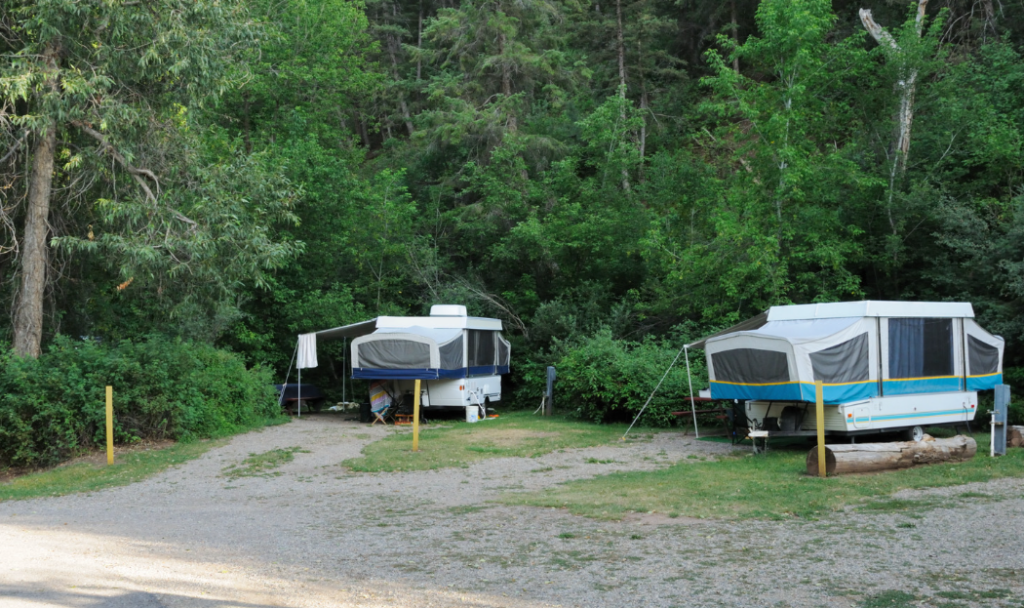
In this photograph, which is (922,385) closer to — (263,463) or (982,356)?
(982,356)

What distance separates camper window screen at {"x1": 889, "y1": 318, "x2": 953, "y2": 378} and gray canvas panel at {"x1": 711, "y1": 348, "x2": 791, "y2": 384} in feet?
6.00

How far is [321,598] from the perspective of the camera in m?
5.57

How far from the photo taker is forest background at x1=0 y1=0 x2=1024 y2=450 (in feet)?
49.7

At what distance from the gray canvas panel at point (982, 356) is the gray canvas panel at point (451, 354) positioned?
1019 cm

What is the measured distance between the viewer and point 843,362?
493 inches

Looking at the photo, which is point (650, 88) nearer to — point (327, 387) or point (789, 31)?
point (789, 31)

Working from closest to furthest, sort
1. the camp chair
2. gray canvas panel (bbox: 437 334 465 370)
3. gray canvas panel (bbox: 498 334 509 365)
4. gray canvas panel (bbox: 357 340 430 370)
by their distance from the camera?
gray canvas panel (bbox: 357 340 430 370) < gray canvas panel (bbox: 437 334 465 370) < the camp chair < gray canvas panel (bbox: 498 334 509 365)

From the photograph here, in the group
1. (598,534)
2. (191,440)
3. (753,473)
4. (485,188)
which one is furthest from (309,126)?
(598,534)

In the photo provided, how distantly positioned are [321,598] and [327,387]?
2078 cm

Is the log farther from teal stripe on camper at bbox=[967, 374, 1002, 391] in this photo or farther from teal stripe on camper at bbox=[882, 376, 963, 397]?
teal stripe on camper at bbox=[967, 374, 1002, 391]

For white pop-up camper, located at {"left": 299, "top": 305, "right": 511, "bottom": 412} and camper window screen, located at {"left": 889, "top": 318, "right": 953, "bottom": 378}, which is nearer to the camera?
camper window screen, located at {"left": 889, "top": 318, "right": 953, "bottom": 378}

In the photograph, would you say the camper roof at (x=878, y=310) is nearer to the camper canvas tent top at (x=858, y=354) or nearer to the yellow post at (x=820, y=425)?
the camper canvas tent top at (x=858, y=354)

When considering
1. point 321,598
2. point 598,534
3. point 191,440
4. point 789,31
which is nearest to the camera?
point 321,598

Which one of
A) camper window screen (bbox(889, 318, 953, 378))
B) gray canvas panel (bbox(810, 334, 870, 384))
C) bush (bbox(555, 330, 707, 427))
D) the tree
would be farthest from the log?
the tree
